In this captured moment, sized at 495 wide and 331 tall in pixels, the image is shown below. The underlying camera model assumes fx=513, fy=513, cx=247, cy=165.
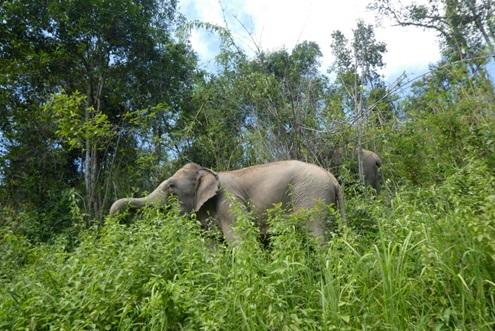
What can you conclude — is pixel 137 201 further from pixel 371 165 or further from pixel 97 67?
pixel 97 67

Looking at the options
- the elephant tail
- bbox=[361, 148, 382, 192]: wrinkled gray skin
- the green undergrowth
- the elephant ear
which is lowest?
the green undergrowth

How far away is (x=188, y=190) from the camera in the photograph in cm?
659

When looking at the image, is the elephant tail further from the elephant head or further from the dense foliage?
the elephant head

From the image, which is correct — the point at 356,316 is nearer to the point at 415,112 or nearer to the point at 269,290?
the point at 269,290

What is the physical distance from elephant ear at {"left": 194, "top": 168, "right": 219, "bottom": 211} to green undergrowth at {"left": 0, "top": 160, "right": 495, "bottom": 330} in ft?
6.89

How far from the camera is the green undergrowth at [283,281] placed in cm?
280

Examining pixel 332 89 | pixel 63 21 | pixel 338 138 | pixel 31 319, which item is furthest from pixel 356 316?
pixel 63 21

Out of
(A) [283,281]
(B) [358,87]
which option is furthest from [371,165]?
(A) [283,281]

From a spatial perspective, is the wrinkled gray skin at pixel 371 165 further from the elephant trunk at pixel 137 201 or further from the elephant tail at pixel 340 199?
the elephant trunk at pixel 137 201

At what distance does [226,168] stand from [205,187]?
303 centimetres

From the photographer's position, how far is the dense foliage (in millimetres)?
2957

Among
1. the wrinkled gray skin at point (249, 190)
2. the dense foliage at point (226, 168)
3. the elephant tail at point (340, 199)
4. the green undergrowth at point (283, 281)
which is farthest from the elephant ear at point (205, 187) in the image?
the green undergrowth at point (283, 281)

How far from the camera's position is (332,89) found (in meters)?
10.0

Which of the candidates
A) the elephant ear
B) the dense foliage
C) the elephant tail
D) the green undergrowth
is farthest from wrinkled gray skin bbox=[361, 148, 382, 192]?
the green undergrowth
